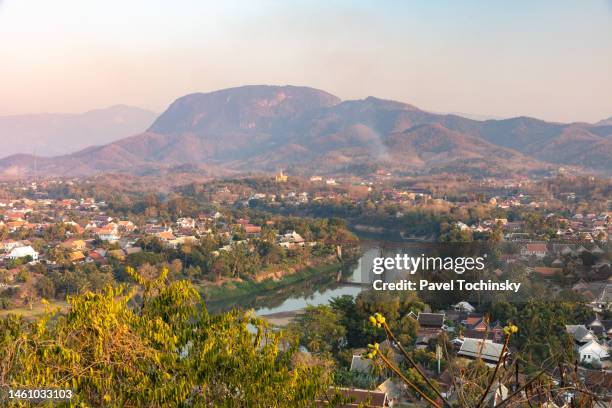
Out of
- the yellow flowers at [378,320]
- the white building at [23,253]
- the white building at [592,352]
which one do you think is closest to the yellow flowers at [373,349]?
the yellow flowers at [378,320]

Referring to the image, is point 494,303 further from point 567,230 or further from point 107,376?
point 567,230

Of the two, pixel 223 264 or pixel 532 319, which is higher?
pixel 532 319

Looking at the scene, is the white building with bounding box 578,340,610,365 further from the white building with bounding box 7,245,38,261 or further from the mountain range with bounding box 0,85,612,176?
the mountain range with bounding box 0,85,612,176

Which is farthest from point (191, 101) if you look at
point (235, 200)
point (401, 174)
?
point (235, 200)

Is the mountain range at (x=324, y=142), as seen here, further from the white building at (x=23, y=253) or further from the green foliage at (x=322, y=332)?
the green foliage at (x=322, y=332)

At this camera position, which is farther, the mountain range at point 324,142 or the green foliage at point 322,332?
the mountain range at point 324,142

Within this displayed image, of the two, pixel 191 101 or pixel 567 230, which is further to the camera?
pixel 191 101

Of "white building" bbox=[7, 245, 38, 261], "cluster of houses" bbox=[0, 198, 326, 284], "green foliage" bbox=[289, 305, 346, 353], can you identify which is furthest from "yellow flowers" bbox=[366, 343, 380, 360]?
"white building" bbox=[7, 245, 38, 261]
